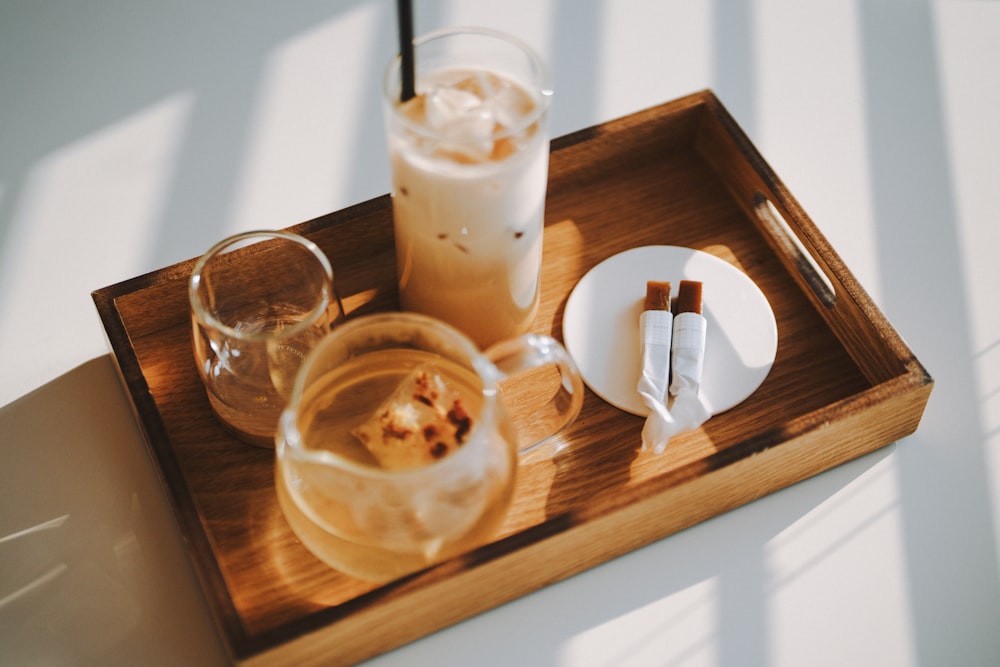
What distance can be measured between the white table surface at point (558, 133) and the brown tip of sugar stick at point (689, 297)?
6.1 inches

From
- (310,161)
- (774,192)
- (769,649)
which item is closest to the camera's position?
(769,649)

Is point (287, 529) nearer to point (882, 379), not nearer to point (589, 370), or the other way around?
point (589, 370)

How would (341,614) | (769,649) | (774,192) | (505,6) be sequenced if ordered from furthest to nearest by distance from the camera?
(505,6) → (774,192) → (769,649) → (341,614)

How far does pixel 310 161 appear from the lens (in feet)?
3.18

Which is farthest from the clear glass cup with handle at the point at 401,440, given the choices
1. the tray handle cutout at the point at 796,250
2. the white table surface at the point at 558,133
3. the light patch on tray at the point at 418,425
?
the tray handle cutout at the point at 796,250

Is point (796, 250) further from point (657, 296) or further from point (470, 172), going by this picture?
point (470, 172)

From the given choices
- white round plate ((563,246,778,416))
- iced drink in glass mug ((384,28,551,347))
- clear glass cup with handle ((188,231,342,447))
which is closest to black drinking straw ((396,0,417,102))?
iced drink in glass mug ((384,28,551,347))

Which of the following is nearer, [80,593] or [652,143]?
[80,593]

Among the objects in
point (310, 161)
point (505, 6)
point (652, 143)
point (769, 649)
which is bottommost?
point (769, 649)

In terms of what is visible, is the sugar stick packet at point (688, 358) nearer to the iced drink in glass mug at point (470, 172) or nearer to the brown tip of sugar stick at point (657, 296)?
the brown tip of sugar stick at point (657, 296)

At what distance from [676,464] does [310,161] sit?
1.59 feet

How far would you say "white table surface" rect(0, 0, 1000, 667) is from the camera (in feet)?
2.30

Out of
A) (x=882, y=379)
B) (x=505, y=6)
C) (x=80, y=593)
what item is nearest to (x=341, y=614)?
(x=80, y=593)

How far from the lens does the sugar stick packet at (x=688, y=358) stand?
71 cm
